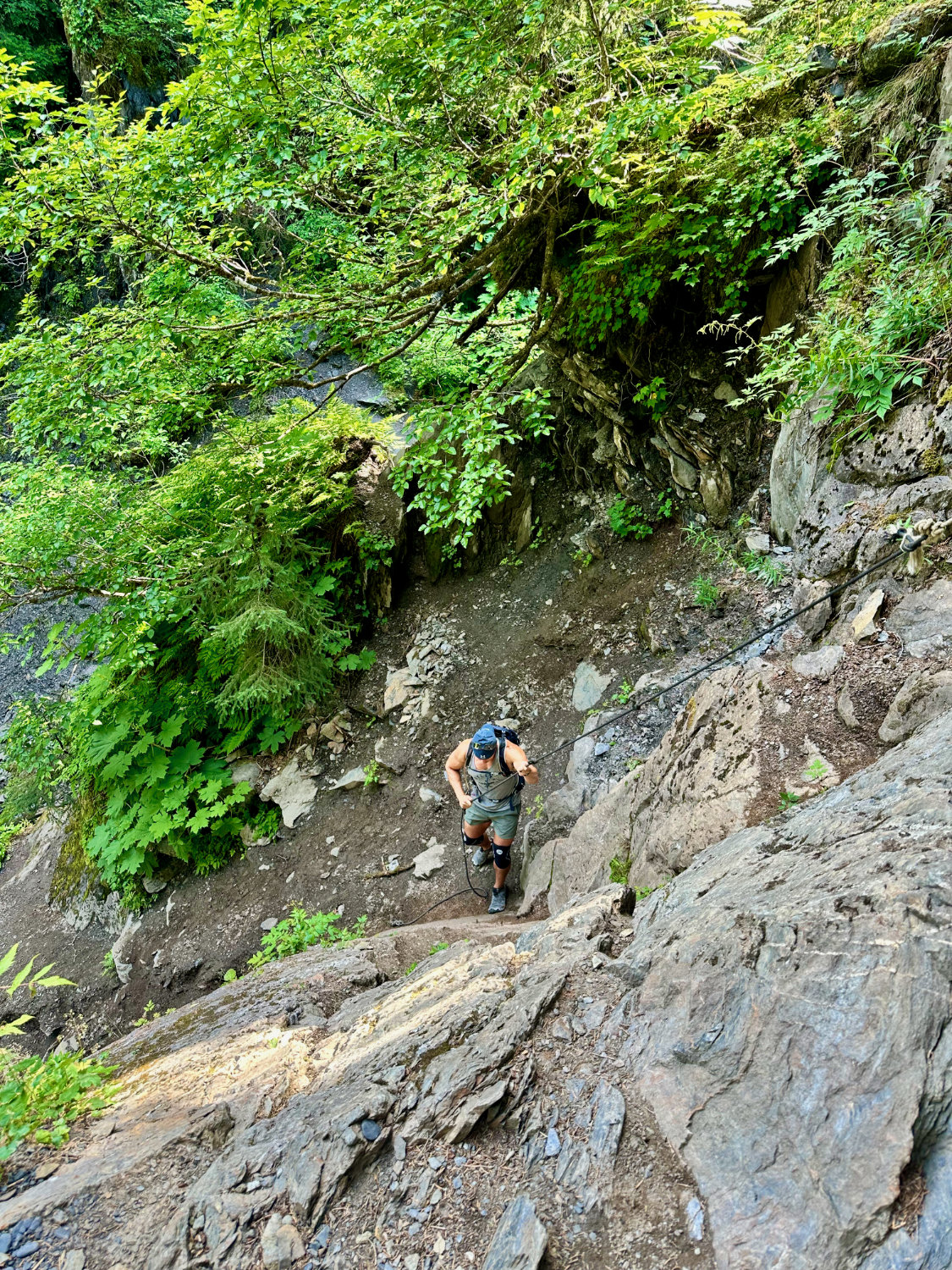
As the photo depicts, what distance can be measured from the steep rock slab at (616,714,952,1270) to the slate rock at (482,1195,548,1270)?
54cm

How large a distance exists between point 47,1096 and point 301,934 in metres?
3.86

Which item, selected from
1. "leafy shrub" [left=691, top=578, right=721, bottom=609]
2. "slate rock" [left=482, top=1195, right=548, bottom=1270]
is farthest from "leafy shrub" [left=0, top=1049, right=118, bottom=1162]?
"leafy shrub" [left=691, top=578, right=721, bottom=609]

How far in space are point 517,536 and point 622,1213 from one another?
7.80 meters

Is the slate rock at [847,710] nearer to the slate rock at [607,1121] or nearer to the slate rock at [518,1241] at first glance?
the slate rock at [607,1121]

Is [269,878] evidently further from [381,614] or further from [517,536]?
[517,536]

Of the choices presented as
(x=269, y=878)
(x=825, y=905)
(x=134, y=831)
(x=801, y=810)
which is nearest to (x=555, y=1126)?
(x=825, y=905)

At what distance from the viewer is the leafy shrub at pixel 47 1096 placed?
2996mm

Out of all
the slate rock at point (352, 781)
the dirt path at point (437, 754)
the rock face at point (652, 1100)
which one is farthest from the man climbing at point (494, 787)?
the slate rock at point (352, 781)

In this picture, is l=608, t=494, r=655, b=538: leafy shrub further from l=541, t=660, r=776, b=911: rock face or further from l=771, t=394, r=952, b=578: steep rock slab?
l=541, t=660, r=776, b=911: rock face

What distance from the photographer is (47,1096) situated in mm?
3248

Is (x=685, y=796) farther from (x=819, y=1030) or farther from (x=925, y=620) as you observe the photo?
(x=819, y=1030)

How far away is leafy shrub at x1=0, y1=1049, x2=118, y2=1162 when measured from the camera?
2996mm

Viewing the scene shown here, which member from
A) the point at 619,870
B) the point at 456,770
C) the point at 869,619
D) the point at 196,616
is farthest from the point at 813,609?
the point at 196,616

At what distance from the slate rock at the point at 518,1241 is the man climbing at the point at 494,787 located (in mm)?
3409
